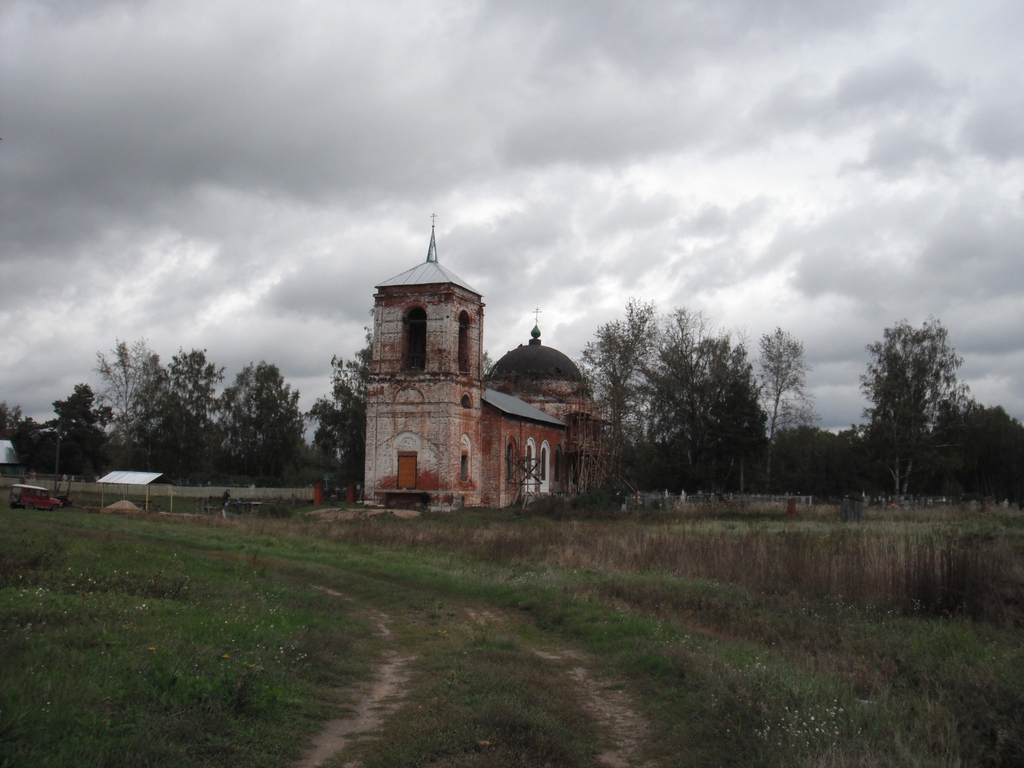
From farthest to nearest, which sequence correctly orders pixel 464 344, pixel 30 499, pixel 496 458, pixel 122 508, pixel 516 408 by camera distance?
pixel 516 408 → pixel 496 458 → pixel 464 344 → pixel 122 508 → pixel 30 499

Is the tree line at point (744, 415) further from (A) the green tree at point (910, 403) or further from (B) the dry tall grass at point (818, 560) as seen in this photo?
(B) the dry tall grass at point (818, 560)

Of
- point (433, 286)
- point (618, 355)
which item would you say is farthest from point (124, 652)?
point (618, 355)

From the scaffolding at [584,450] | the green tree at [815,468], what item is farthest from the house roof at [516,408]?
the green tree at [815,468]

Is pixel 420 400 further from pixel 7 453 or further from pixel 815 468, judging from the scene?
pixel 7 453

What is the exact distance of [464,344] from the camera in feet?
127

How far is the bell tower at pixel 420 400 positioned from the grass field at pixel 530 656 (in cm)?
2017

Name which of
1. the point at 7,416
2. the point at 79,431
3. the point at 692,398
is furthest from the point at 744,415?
the point at 7,416

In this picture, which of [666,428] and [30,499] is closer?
[30,499]

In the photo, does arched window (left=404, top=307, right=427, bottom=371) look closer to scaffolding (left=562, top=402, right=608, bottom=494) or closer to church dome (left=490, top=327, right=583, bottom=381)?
scaffolding (left=562, top=402, right=608, bottom=494)

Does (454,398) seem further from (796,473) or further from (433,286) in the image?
(796,473)

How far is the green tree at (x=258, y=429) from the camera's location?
193ft

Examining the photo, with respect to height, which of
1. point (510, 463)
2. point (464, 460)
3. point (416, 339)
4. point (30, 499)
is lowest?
point (30, 499)

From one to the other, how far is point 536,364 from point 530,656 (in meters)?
43.8

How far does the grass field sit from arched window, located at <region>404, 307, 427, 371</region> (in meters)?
22.2
